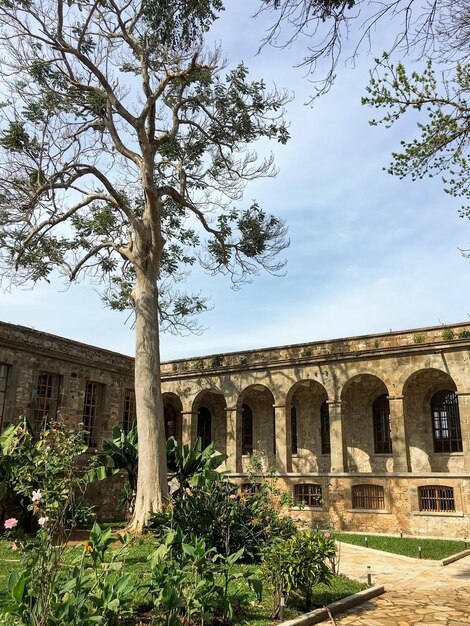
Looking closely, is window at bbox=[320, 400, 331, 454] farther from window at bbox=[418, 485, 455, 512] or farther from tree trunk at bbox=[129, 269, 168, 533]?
tree trunk at bbox=[129, 269, 168, 533]

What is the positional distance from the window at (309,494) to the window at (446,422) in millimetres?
4792

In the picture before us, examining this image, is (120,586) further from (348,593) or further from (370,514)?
(370,514)

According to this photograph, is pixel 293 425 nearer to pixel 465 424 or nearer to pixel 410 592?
pixel 465 424

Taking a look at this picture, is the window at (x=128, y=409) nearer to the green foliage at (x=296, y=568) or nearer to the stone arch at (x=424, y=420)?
the stone arch at (x=424, y=420)

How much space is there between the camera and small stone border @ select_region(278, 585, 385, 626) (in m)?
6.24

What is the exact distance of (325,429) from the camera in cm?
2281

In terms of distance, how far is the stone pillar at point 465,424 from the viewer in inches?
677

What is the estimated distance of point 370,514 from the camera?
1847 cm

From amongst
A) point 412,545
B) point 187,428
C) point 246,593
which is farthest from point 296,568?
point 187,428

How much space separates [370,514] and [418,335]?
6.64 meters

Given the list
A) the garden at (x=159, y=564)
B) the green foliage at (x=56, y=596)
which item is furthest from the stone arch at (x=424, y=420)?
the green foliage at (x=56, y=596)

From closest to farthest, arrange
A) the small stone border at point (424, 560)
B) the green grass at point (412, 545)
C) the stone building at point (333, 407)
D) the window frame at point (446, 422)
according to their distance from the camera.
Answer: the small stone border at point (424, 560) < the green grass at point (412, 545) < the stone building at point (333, 407) < the window frame at point (446, 422)

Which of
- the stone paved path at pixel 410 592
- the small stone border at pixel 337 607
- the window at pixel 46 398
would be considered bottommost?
the stone paved path at pixel 410 592

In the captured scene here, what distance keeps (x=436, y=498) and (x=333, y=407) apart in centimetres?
472
